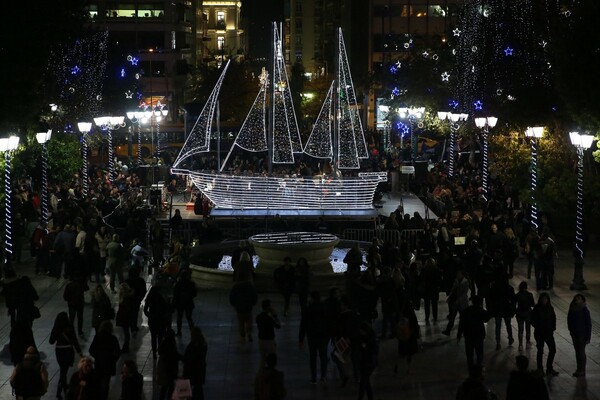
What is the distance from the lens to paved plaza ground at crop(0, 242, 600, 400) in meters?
17.4

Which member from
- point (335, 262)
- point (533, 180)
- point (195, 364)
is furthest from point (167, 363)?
point (533, 180)

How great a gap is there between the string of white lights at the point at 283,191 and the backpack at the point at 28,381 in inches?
1081

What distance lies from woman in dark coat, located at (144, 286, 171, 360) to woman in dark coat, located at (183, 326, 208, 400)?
12.5 ft

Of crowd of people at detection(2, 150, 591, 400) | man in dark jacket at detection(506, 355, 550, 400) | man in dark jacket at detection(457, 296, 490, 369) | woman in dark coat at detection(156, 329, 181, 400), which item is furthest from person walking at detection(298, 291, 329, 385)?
man in dark jacket at detection(506, 355, 550, 400)

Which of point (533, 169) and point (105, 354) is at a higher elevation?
point (533, 169)

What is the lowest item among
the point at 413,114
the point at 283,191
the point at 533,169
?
the point at 283,191

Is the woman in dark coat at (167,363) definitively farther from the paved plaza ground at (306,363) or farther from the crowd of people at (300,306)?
the paved plaza ground at (306,363)

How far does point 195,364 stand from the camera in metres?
15.4

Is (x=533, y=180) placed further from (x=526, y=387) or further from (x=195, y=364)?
(x=526, y=387)

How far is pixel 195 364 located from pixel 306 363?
4117mm

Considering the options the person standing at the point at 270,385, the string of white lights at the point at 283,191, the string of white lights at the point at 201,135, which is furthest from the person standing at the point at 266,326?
the string of white lights at the point at 201,135

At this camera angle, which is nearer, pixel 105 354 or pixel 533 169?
pixel 105 354

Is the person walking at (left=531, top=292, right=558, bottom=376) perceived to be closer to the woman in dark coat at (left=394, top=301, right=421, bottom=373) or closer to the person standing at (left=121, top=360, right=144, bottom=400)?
the woman in dark coat at (left=394, top=301, right=421, bottom=373)

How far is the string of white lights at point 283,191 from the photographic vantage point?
42000 mm
